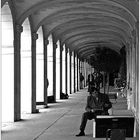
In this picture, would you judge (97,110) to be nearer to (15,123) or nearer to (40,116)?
(15,123)

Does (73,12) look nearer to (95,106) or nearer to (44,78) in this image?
(44,78)

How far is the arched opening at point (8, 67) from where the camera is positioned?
1469 cm

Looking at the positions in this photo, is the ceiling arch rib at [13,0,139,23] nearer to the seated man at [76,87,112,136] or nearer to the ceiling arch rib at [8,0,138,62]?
the ceiling arch rib at [8,0,138,62]

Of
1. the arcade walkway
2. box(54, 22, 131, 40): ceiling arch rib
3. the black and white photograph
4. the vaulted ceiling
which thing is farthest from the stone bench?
box(54, 22, 131, 40): ceiling arch rib

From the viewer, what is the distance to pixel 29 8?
50.6ft

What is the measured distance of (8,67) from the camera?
1500 centimetres

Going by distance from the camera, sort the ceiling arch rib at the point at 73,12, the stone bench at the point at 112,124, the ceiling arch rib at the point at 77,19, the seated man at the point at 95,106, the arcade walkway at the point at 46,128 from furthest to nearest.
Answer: the ceiling arch rib at the point at 77,19
the ceiling arch rib at the point at 73,12
the seated man at the point at 95,106
the arcade walkway at the point at 46,128
the stone bench at the point at 112,124

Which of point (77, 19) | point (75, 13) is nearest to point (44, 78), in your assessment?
point (77, 19)

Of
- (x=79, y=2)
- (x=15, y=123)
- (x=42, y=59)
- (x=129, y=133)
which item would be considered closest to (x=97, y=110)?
(x=129, y=133)

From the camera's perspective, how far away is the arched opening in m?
14.7

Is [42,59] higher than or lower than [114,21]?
lower

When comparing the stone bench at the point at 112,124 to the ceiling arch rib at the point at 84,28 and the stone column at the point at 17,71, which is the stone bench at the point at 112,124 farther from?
the ceiling arch rib at the point at 84,28

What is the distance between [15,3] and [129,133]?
22.5 feet

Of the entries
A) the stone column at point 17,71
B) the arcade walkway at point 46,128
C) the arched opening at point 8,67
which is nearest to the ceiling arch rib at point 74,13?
the stone column at point 17,71
